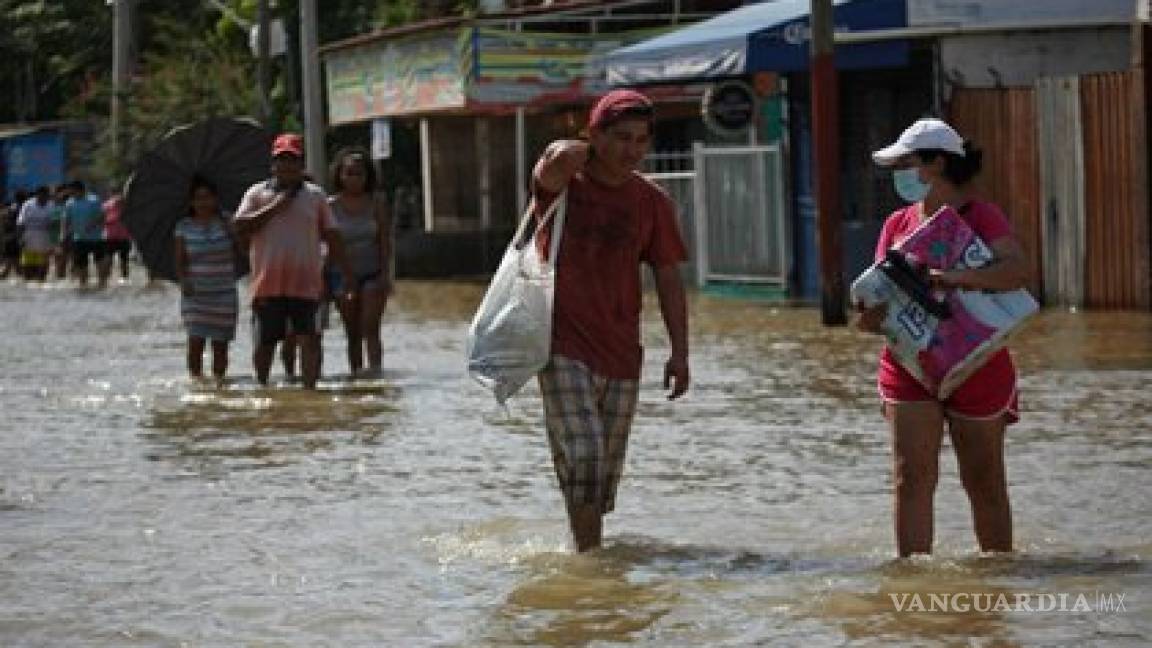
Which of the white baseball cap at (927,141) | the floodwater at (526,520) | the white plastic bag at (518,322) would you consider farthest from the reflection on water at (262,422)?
the white baseball cap at (927,141)

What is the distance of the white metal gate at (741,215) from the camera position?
27.0 meters

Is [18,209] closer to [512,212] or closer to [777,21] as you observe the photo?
[512,212]

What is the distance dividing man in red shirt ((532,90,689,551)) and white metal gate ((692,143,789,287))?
17645 mm

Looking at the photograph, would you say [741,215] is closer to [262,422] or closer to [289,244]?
[289,244]

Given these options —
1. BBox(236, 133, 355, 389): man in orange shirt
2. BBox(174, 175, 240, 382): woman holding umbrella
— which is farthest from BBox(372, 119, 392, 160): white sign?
BBox(236, 133, 355, 389): man in orange shirt

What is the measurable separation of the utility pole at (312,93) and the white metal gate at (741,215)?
5.76 m

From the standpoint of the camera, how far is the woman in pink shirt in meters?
8.41

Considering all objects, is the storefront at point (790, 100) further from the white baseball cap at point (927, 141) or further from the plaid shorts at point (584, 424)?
the white baseball cap at point (927, 141)

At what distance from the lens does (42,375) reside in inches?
786

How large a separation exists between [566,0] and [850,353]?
19.1m

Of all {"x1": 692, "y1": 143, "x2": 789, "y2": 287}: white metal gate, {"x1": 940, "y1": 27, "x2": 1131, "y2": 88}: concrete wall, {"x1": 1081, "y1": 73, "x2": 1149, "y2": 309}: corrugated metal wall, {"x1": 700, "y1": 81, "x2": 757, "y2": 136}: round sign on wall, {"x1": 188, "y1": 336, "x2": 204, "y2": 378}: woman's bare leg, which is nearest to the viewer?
{"x1": 188, "y1": 336, "x2": 204, "y2": 378}: woman's bare leg

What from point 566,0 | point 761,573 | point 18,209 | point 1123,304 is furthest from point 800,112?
point 18,209

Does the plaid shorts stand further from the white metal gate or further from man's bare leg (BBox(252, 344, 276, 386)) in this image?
the white metal gate

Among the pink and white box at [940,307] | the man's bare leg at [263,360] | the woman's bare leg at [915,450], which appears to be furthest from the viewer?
the man's bare leg at [263,360]
